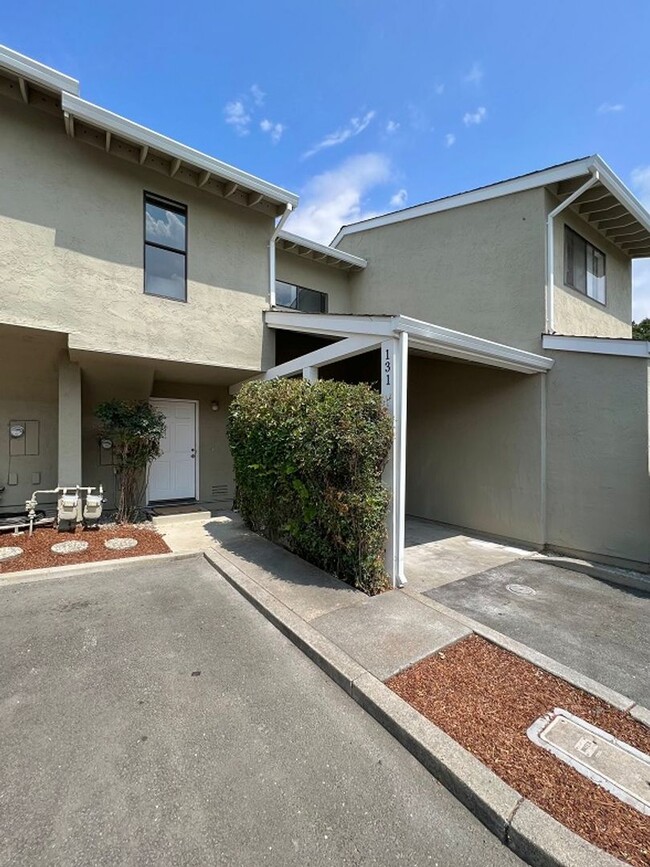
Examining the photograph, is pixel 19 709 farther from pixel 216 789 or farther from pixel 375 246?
pixel 375 246

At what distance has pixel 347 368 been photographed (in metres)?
10.2

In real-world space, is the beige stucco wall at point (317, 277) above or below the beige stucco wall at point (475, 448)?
above

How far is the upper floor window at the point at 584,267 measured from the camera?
7545 mm

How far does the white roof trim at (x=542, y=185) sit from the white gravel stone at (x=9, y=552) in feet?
31.7

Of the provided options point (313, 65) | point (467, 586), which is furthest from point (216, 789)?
point (313, 65)

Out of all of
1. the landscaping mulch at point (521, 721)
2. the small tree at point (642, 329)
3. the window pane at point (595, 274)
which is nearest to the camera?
the landscaping mulch at point (521, 721)

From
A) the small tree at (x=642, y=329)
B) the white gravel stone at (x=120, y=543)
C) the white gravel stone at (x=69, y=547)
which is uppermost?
the small tree at (x=642, y=329)

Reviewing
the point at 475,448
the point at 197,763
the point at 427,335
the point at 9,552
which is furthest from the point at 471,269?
the point at 9,552

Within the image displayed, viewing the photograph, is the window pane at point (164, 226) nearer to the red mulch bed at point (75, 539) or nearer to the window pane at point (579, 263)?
the red mulch bed at point (75, 539)

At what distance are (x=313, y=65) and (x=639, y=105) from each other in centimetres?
554

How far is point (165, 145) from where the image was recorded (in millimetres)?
6277

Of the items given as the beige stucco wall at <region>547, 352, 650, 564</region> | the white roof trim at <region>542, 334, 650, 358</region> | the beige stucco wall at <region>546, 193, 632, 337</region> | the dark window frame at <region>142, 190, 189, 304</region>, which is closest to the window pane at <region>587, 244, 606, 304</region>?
the beige stucco wall at <region>546, 193, 632, 337</region>

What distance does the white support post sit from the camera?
4.57 metres

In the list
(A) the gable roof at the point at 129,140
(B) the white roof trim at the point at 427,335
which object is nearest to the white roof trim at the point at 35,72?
(A) the gable roof at the point at 129,140
